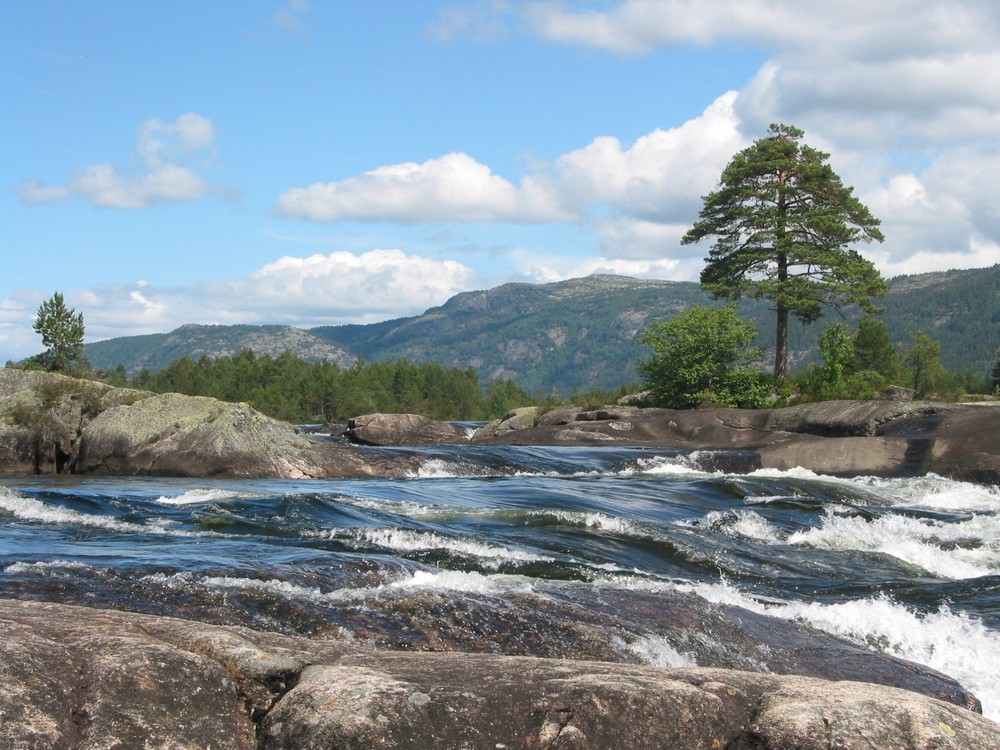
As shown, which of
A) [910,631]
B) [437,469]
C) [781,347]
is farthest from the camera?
[781,347]

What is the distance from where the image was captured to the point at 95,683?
210 inches

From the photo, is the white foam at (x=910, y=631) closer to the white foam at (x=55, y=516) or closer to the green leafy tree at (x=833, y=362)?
the white foam at (x=55, y=516)

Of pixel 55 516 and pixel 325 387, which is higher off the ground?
pixel 55 516

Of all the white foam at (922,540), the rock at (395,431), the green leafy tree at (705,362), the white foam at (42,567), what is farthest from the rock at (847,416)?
the white foam at (42,567)

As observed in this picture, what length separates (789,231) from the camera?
157 ft

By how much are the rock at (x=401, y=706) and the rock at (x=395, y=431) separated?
3483 centimetres

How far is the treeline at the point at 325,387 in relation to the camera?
121312mm

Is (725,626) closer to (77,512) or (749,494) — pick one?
(77,512)

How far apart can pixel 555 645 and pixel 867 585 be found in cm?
696

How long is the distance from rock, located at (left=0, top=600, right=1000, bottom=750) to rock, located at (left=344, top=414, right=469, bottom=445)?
3483cm

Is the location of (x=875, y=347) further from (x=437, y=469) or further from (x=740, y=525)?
(x=740, y=525)

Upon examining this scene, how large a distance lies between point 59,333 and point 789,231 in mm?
60921

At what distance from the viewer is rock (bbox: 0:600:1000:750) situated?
5.10m

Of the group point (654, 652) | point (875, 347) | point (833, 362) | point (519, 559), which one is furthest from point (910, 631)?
point (875, 347)
